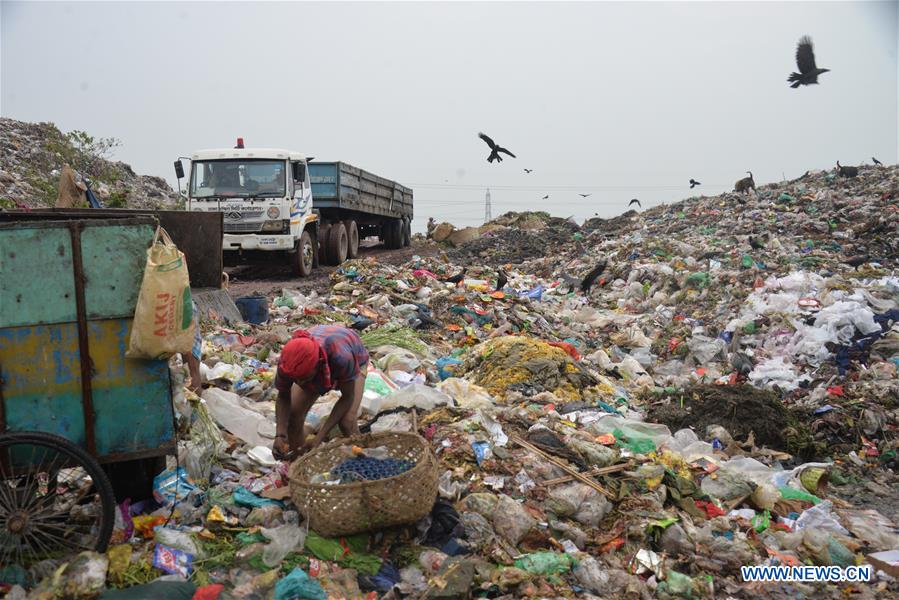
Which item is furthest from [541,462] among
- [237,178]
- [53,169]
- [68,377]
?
[53,169]

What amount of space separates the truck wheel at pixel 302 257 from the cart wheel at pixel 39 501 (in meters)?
9.17

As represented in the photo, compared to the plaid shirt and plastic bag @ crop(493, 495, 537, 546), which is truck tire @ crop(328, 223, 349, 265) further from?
plastic bag @ crop(493, 495, 537, 546)

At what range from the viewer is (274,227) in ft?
35.6

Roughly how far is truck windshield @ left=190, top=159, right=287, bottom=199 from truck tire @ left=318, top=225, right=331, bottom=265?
297 cm

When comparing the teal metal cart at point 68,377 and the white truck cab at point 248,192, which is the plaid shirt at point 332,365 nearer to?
the teal metal cart at point 68,377

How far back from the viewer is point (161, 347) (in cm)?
269

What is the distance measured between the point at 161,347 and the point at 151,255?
39cm

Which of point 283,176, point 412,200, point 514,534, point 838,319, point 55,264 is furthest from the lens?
point 412,200

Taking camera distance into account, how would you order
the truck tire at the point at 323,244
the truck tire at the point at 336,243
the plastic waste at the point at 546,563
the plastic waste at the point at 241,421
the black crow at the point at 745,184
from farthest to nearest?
the black crow at the point at 745,184 → the truck tire at the point at 336,243 → the truck tire at the point at 323,244 → the plastic waste at the point at 241,421 → the plastic waste at the point at 546,563

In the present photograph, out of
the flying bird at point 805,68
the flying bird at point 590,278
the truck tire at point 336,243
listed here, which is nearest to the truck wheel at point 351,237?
the truck tire at point 336,243

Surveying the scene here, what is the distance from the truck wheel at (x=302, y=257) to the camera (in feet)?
38.7

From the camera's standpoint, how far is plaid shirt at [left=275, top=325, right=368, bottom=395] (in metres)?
3.44

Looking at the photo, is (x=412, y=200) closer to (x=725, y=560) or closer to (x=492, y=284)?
(x=492, y=284)

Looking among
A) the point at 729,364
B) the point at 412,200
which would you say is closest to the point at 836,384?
the point at 729,364
